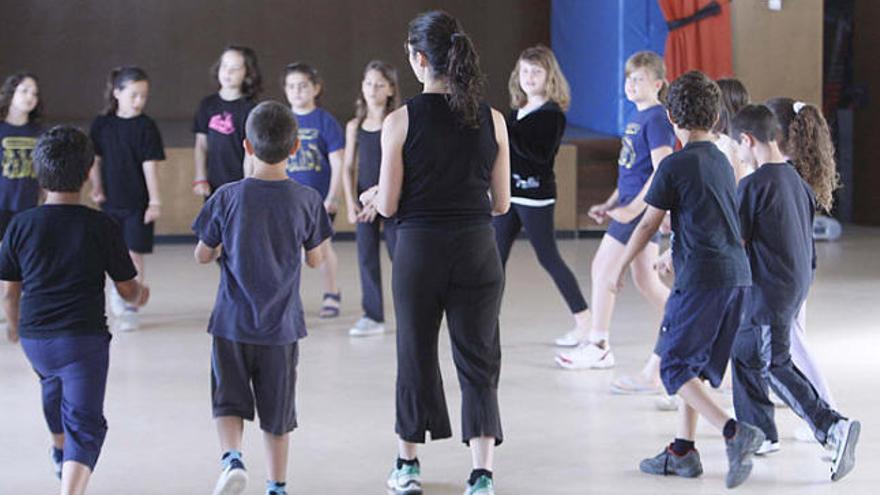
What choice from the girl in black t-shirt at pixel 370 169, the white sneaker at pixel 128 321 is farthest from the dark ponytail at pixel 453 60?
the white sneaker at pixel 128 321

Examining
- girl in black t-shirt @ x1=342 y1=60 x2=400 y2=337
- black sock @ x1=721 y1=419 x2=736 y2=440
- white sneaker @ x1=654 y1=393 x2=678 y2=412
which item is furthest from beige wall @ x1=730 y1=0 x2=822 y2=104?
black sock @ x1=721 y1=419 x2=736 y2=440

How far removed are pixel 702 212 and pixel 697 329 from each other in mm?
350

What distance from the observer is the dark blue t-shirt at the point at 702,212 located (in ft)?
13.8

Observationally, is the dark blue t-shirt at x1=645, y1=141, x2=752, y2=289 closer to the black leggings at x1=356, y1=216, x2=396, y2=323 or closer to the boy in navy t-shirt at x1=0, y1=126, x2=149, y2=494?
the boy in navy t-shirt at x1=0, y1=126, x2=149, y2=494

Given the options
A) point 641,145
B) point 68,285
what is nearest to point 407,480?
point 68,285

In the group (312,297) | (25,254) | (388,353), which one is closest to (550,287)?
(312,297)

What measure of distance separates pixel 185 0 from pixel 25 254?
9980 millimetres

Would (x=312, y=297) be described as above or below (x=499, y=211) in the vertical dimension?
below

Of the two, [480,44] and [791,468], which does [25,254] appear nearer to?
[791,468]

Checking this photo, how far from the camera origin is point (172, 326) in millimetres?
6906

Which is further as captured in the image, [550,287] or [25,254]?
[550,287]

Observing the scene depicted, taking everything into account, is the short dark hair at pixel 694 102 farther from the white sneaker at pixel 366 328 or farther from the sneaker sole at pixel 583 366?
the white sneaker at pixel 366 328

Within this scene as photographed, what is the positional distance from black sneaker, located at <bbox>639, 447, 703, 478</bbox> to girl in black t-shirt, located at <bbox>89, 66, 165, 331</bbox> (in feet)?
10.4

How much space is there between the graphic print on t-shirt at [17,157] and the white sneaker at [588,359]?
2656 millimetres
